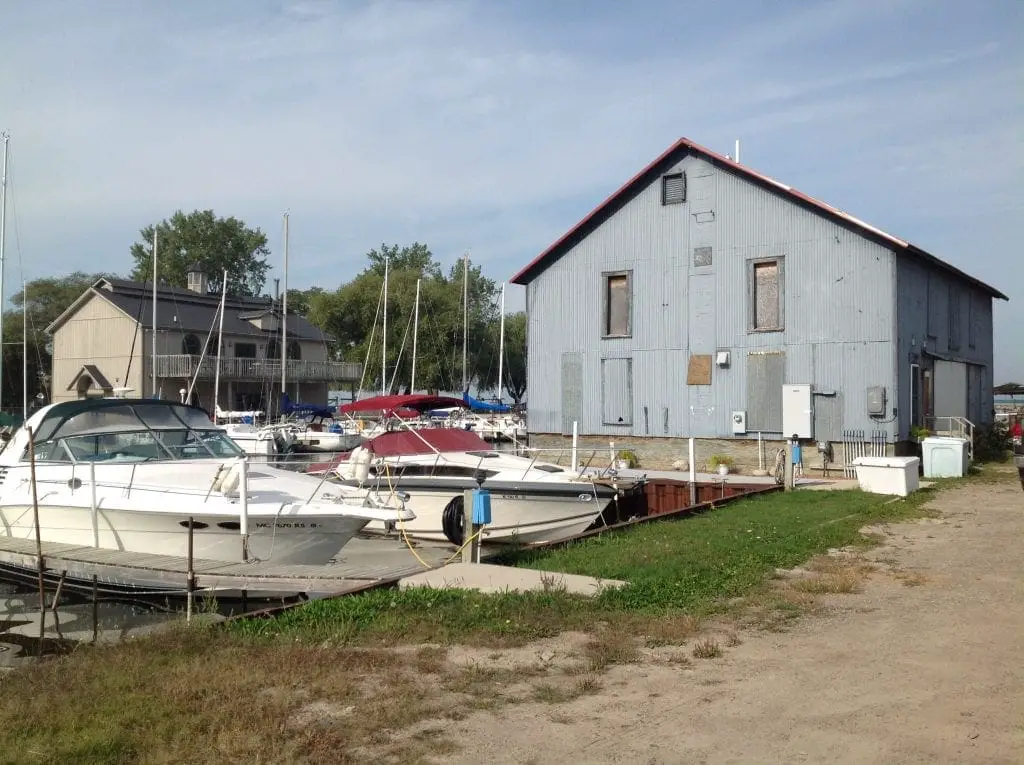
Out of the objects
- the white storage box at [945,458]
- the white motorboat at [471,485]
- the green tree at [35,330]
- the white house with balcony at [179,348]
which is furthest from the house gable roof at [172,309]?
the white storage box at [945,458]

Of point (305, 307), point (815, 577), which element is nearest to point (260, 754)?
point (815, 577)

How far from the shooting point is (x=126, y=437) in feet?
50.4

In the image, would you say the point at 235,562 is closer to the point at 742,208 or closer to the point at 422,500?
the point at 422,500

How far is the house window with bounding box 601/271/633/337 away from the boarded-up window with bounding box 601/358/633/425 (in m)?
0.90

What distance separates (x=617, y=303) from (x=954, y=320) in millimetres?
10664

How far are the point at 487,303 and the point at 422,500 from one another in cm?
5616

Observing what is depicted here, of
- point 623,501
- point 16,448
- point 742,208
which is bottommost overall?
point 623,501

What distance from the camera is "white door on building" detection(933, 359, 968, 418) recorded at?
27750 millimetres

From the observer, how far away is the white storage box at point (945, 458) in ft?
74.6

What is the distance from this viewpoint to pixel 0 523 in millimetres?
15141

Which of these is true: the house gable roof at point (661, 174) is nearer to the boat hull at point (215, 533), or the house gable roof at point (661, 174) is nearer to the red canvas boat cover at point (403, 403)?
the red canvas boat cover at point (403, 403)

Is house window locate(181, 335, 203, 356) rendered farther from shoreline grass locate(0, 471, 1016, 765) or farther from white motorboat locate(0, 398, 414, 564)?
shoreline grass locate(0, 471, 1016, 765)

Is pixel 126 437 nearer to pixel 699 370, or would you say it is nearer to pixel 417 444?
pixel 417 444

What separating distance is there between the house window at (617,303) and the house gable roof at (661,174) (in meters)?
1.65
